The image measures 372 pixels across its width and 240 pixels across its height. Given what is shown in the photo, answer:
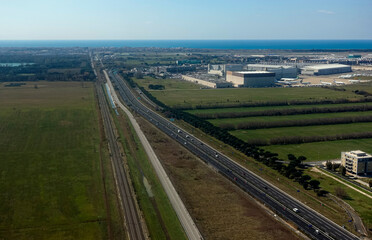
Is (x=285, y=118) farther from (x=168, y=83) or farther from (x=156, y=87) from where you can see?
(x=168, y=83)

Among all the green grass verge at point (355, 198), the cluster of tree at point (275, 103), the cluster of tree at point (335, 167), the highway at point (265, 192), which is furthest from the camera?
the cluster of tree at point (275, 103)

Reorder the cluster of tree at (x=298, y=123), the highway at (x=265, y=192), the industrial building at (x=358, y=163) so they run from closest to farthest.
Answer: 1. the highway at (x=265, y=192)
2. the industrial building at (x=358, y=163)
3. the cluster of tree at (x=298, y=123)

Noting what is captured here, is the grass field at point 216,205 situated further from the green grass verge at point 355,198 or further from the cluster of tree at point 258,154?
the green grass verge at point 355,198

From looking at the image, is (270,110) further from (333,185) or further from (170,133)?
(333,185)

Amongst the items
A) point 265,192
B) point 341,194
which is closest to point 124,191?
point 265,192

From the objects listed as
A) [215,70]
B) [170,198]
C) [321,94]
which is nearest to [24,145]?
[170,198]

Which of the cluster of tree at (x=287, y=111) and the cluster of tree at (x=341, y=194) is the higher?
the cluster of tree at (x=287, y=111)

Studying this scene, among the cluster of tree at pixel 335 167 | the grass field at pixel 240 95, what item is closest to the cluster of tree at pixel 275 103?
the grass field at pixel 240 95

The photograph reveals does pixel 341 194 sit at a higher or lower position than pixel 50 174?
higher
